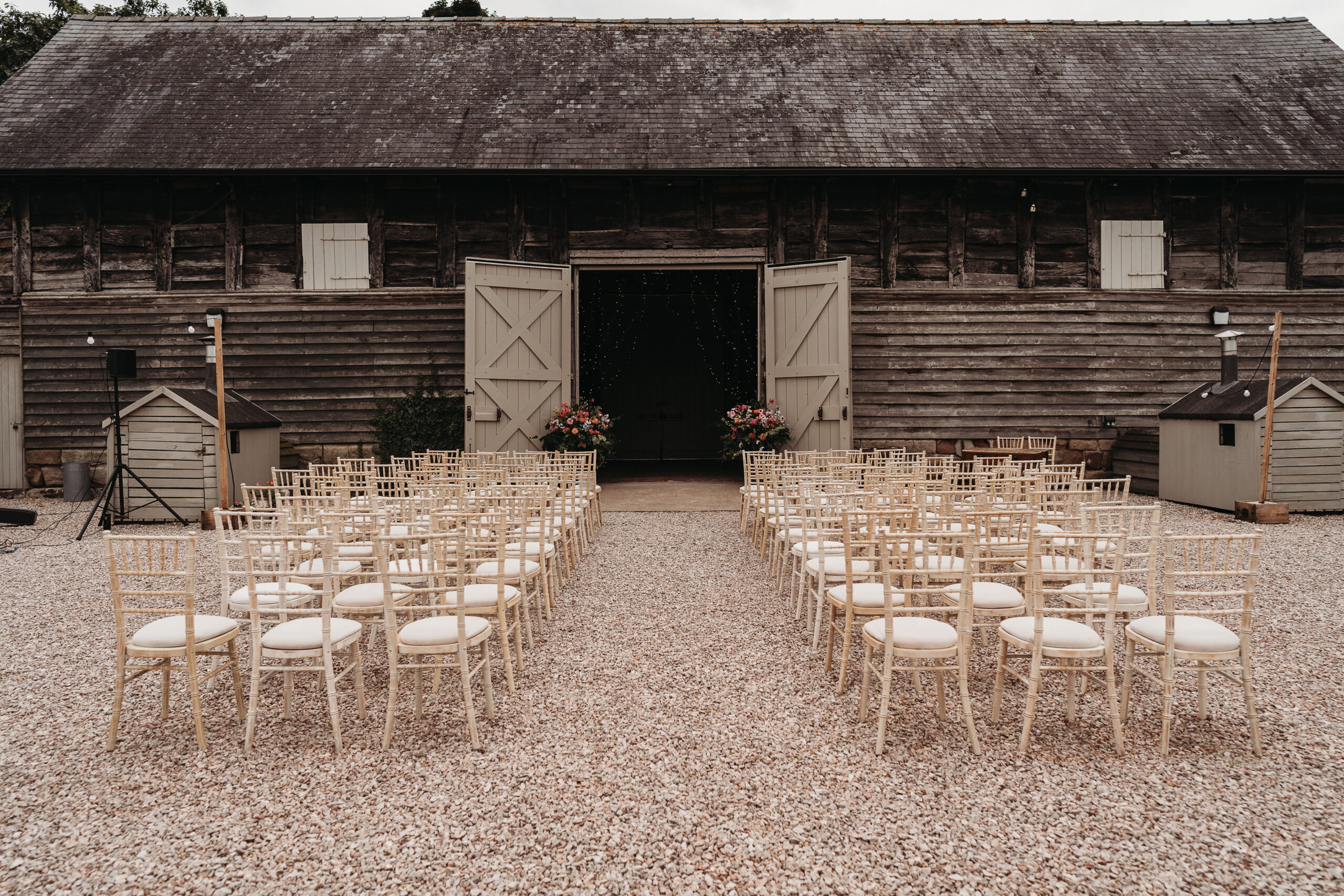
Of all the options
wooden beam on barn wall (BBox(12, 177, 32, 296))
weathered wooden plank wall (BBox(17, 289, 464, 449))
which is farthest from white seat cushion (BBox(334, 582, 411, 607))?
wooden beam on barn wall (BBox(12, 177, 32, 296))

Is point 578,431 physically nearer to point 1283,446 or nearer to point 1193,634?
point 1193,634

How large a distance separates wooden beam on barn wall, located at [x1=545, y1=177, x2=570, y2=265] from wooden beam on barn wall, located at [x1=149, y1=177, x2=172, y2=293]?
5359 millimetres

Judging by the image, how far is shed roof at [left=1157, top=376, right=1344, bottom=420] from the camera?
820 centimetres

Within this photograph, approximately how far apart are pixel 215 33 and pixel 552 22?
220 inches

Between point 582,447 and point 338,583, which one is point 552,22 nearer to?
point 582,447

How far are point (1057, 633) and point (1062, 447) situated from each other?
8647 mm

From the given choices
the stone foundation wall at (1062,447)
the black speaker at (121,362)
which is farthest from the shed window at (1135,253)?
the black speaker at (121,362)

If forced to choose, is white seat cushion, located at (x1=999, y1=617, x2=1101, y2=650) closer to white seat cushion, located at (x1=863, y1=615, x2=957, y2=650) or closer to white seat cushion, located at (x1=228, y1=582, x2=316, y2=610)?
white seat cushion, located at (x1=863, y1=615, x2=957, y2=650)

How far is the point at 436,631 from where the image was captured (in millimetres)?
3127

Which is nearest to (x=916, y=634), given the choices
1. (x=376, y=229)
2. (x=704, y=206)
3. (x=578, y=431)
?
(x=578, y=431)

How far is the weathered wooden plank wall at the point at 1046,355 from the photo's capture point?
10.5 meters

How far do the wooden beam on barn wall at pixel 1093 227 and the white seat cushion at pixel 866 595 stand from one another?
895 cm

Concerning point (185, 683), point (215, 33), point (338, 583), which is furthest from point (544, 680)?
point (215, 33)

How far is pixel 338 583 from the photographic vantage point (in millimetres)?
4105
